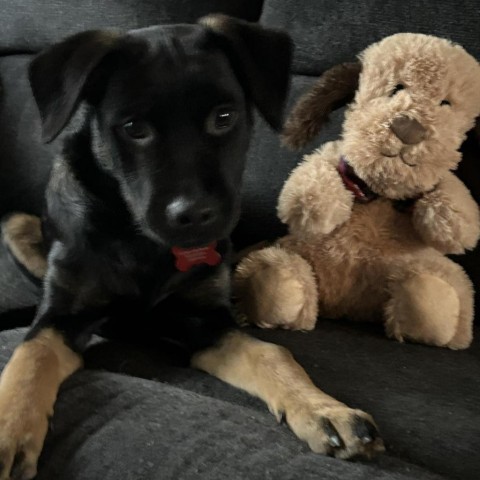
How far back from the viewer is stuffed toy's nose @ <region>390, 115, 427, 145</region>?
1416 millimetres

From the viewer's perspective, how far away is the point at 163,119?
1.24 m

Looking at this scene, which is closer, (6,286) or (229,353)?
(229,353)

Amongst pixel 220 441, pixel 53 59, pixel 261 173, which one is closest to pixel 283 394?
pixel 220 441

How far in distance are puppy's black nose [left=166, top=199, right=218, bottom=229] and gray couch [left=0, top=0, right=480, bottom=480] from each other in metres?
0.27

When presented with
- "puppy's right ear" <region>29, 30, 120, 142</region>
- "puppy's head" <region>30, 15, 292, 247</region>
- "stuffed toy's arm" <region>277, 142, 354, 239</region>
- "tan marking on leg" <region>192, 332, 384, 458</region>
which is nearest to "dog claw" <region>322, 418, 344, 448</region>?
"tan marking on leg" <region>192, 332, 384, 458</region>

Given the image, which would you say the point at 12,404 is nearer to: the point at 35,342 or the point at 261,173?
the point at 35,342

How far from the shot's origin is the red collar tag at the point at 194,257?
4.75 ft

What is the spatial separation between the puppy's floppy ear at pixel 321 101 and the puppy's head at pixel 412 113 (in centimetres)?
7

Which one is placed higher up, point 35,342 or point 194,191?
point 194,191

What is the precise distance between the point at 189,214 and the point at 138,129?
7.0 inches

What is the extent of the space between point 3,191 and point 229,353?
1.13m

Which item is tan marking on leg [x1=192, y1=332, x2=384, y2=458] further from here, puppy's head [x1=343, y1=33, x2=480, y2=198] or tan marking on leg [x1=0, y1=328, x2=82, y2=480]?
puppy's head [x1=343, y1=33, x2=480, y2=198]

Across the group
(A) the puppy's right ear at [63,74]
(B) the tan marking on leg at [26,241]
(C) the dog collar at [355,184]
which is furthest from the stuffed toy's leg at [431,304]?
(B) the tan marking on leg at [26,241]

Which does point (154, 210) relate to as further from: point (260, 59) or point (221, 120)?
point (260, 59)
